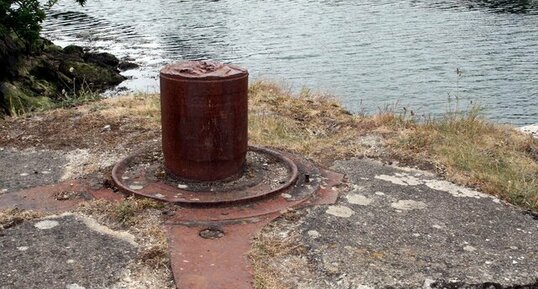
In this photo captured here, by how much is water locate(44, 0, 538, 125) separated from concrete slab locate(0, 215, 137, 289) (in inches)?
336

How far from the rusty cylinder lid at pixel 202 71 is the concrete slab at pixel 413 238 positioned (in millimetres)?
1175

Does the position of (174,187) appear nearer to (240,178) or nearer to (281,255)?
(240,178)

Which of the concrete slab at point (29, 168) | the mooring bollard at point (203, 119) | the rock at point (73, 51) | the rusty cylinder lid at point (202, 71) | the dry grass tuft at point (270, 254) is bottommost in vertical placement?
the rock at point (73, 51)

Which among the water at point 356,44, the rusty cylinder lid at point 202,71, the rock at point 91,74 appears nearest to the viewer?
the rusty cylinder lid at point 202,71

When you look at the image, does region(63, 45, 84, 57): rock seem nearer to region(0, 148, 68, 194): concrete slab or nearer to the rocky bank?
the rocky bank

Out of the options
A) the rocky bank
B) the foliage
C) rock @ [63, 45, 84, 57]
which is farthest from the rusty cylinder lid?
rock @ [63, 45, 84, 57]

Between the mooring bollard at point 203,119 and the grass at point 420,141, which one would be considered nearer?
the mooring bollard at point 203,119

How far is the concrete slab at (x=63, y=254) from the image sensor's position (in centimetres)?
346

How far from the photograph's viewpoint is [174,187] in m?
4.68

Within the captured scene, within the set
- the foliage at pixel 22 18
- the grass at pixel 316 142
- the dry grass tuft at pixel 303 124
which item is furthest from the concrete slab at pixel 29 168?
the foliage at pixel 22 18

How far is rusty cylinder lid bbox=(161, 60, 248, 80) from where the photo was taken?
4.53 meters

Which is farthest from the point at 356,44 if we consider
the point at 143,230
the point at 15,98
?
the point at 143,230

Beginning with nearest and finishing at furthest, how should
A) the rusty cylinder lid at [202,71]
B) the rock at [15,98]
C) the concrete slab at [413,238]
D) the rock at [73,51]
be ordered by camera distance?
the concrete slab at [413,238] → the rusty cylinder lid at [202,71] → the rock at [15,98] → the rock at [73,51]

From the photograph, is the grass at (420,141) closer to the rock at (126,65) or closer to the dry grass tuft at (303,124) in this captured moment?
the dry grass tuft at (303,124)
